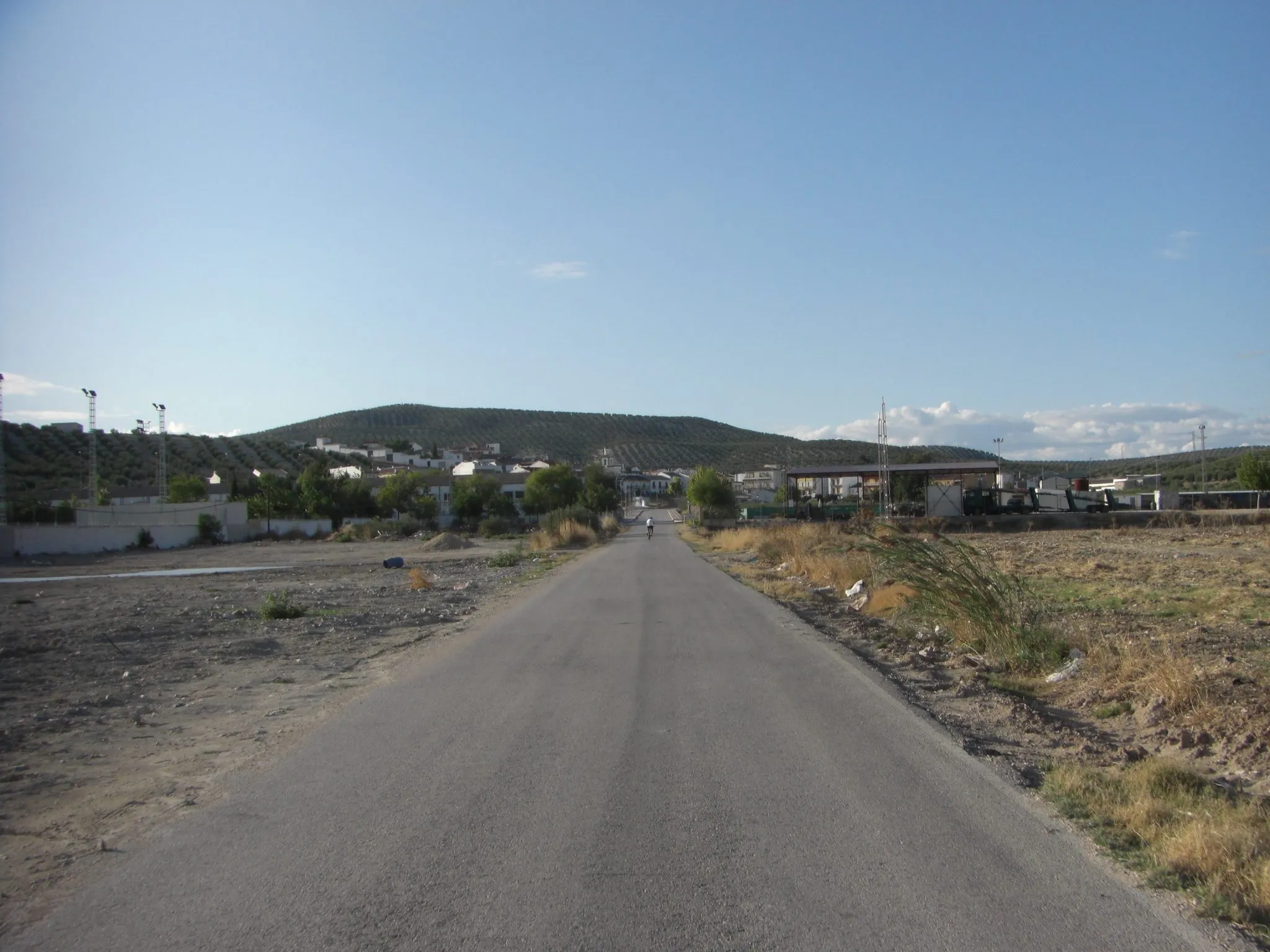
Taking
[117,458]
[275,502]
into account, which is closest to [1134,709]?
[275,502]

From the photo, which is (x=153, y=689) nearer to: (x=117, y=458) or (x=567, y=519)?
(x=567, y=519)

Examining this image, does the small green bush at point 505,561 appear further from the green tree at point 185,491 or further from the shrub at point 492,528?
the green tree at point 185,491

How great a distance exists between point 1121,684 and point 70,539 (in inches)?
2522

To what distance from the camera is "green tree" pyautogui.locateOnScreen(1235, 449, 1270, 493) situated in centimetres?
9250

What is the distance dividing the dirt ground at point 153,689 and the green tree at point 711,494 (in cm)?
6268

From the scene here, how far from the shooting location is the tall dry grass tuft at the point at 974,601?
39.1ft

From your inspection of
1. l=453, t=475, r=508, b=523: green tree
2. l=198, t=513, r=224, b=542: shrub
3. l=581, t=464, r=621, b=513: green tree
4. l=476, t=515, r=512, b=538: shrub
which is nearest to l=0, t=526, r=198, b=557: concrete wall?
l=198, t=513, r=224, b=542: shrub

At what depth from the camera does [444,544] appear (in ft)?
201

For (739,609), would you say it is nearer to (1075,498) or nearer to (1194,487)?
(1075,498)

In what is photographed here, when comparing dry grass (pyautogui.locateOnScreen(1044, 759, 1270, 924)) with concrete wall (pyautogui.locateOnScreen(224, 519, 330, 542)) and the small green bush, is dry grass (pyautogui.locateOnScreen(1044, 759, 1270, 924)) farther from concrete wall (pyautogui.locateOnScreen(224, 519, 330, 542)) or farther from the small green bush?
concrete wall (pyautogui.locateOnScreen(224, 519, 330, 542))

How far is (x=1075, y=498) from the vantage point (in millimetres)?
79250

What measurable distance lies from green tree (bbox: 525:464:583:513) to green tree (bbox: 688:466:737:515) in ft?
40.9

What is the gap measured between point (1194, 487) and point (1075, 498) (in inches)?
2032

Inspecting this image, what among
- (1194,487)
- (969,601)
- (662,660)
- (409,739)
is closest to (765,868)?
(409,739)
